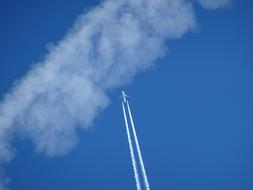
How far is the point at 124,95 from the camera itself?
71.8 meters

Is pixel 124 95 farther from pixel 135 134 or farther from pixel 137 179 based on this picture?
pixel 137 179

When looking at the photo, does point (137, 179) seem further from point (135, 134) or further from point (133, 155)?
point (135, 134)

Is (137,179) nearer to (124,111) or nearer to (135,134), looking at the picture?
(135,134)

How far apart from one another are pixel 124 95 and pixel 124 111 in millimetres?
3526

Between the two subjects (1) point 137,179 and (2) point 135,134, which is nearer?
(1) point 137,179

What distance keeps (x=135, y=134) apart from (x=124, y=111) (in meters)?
5.92

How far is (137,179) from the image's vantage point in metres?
60.3

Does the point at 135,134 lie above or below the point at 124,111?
below

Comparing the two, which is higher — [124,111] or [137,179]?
[124,111]

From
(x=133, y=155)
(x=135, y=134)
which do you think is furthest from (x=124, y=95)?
(x=133, y=155)

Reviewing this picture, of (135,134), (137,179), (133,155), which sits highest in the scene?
(135,134)

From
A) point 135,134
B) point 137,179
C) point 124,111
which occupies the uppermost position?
point 124,111

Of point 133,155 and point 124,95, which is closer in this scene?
point 133,155

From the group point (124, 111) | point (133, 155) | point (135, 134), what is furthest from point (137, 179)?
point (124, 111)
